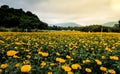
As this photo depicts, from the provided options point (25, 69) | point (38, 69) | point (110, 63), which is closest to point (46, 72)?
point (38, 69)

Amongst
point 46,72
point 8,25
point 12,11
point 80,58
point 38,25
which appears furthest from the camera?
point 12,11

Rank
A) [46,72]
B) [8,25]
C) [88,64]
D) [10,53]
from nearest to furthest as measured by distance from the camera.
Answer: [46,72] < [10,53] < [88,64] < [8,25]

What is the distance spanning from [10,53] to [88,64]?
187 cm

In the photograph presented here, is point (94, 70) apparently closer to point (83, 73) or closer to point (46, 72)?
point (83, 73)

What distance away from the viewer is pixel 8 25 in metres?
49.2

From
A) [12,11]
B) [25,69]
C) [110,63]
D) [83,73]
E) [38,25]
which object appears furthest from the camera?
[12,11]

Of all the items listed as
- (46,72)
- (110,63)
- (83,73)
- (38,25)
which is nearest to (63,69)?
(46,72)

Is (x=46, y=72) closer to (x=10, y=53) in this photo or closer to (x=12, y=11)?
(x=10, y=53)

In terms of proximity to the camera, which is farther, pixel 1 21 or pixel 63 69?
pixel 1 21

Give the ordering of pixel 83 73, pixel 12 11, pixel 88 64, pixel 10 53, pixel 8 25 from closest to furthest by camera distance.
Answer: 1. pixel 10 53
2. pixel 83 73
3. pixel 88 64
4. pixel 8 25
5. pixel 12 11

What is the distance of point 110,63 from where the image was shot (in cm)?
599

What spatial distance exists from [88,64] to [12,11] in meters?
54.2

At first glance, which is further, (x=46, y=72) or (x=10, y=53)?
(x=10, y=53)

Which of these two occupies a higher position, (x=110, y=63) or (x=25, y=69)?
(x=25, y=69)
